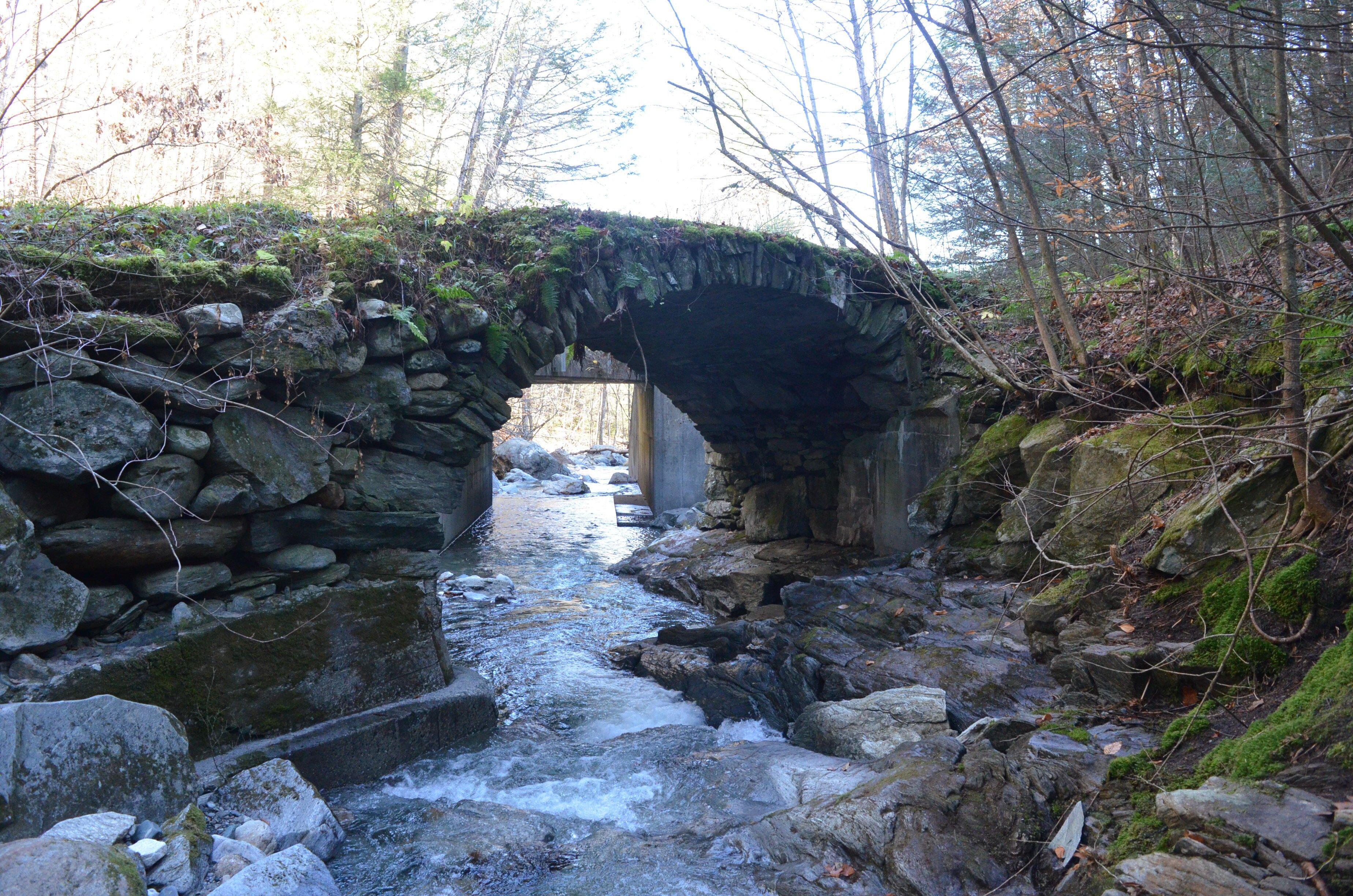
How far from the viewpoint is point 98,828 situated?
2695mm

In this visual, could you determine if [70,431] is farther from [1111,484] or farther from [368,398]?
[1111,484]

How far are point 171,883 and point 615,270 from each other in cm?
484

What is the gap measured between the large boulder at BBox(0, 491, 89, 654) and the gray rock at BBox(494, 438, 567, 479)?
20453 millimetres

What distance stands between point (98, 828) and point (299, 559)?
198 centimetres

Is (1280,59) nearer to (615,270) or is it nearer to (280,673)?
(615,270)

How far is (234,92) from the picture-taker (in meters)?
7.97

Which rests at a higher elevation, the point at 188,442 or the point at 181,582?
the point at 188,442

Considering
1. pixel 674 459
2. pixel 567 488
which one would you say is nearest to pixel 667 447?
pixel 674 459

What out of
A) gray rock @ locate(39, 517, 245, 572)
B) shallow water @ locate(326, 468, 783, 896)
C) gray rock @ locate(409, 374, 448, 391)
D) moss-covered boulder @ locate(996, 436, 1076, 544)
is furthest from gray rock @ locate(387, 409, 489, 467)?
moss-covered boulder @ locate(996, 436, 1076, 544)

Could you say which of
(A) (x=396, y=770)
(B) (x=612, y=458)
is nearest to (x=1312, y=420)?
(A) (x=396, y=770)

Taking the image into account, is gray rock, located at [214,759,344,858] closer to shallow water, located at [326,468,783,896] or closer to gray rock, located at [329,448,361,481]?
shallow water, located at [326,468,783,896]

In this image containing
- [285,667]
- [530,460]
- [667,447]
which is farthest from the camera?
[530,460]

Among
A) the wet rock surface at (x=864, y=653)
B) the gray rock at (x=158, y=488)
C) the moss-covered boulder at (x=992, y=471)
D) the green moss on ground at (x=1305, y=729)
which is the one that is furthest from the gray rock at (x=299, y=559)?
the moss-covered boulder at (x=992, y=471)

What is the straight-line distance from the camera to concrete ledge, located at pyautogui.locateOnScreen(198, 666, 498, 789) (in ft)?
12.8
